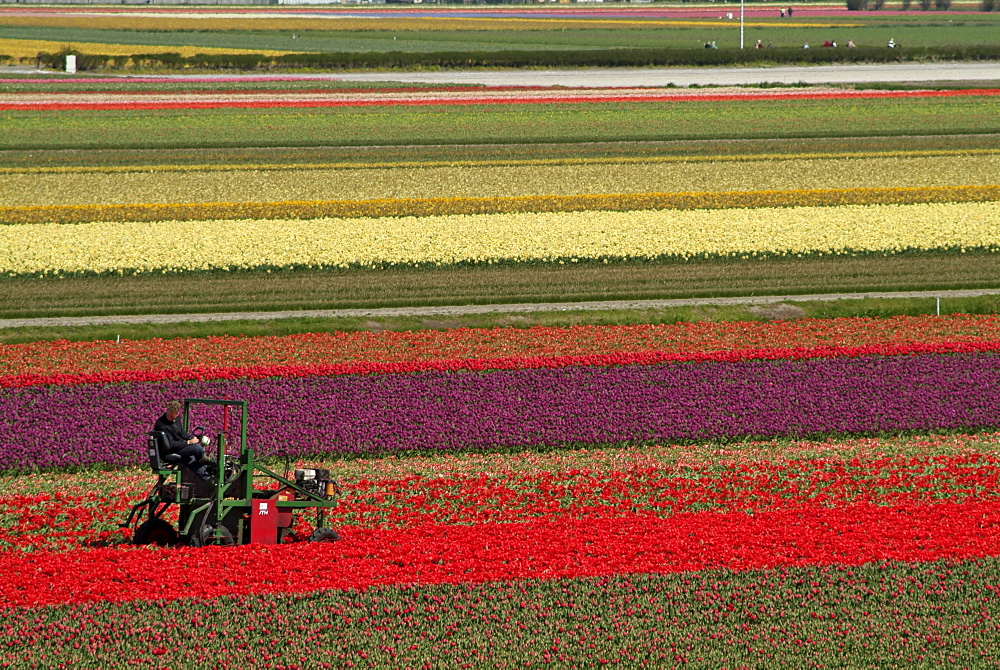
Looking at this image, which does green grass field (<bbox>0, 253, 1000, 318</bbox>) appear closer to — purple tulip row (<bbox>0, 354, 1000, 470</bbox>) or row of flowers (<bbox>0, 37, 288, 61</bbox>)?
purple tulip row (<bbox>0, 354, 1000, 470</bbox>)

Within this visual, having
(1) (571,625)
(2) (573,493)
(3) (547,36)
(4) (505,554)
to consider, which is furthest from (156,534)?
(3) (547,36)

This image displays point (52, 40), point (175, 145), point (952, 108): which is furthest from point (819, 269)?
point (52, 40)

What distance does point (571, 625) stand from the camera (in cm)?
1639

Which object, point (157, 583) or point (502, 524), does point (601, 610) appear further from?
point (157, 583)

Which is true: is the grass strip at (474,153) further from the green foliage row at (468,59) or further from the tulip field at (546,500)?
the green foliage row at (468,59)

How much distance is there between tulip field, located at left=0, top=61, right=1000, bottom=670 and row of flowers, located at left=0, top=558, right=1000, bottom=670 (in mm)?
55

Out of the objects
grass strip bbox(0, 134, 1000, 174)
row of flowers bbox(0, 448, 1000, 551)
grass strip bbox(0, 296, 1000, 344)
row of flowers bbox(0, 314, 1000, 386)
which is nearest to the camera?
row of flowers bbox(0, 448, 1000, 551)

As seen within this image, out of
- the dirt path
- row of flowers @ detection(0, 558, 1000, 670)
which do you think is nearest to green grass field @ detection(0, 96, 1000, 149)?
the dirt path

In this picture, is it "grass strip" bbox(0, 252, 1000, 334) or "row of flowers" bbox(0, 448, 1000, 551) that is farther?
"grass strip" bbox(0, 252, 1000, 334)

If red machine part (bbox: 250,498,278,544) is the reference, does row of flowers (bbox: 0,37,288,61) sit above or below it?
above

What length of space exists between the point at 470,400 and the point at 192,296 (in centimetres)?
1290

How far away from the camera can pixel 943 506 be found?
20.9 metres

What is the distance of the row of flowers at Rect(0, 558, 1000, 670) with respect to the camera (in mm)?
15500

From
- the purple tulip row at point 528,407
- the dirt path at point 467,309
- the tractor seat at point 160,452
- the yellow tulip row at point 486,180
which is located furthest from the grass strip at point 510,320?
the yellow tulip row at point 486,180
